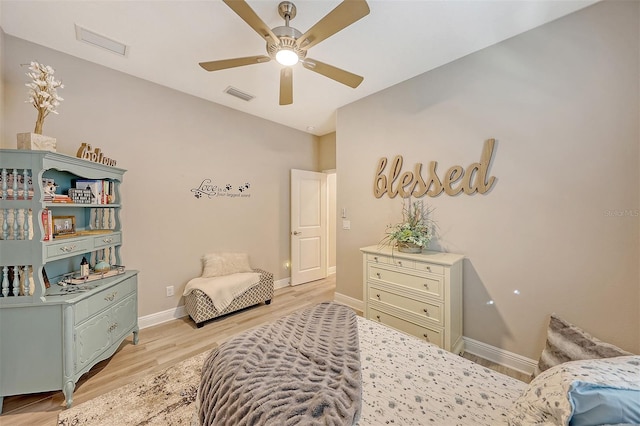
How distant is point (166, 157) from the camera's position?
2.88m

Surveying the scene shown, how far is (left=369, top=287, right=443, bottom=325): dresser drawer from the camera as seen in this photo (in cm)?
210

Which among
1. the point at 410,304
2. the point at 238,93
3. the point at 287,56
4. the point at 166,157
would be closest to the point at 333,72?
the point at 287,56

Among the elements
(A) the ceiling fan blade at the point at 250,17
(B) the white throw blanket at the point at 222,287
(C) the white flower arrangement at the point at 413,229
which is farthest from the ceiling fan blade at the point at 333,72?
(B) the white throw blanket at the point at 222,287

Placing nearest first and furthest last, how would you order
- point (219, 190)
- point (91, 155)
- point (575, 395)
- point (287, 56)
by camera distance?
point (575, 395) → point (287, 56) → point (91, 155) → point (219, 190)

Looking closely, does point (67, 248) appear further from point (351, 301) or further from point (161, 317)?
point (351, 301)

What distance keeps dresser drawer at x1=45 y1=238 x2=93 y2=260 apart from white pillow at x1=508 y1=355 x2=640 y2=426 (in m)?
2.71

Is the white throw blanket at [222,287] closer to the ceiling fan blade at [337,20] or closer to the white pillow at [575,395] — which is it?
the ceiling fan blade at [337,20]

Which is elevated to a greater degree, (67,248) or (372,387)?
(67,248)

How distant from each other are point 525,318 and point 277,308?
8.69 ft

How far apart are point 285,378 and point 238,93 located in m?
3.06

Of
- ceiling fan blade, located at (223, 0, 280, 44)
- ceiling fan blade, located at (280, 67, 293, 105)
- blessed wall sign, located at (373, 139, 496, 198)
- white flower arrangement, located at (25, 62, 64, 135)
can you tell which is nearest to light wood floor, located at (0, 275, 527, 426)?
blessed wall sign, located at (373, 139, 496, 198)

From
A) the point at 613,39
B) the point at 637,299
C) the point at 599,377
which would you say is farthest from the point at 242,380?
the point at 613,39

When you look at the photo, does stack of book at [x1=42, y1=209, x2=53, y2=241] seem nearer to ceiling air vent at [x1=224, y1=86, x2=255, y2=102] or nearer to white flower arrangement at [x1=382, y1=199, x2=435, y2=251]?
ceiling air vent at [x1=224, y1=86, x2=255, y2=102]

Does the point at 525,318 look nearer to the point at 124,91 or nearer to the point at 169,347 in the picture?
the point at 169,347
